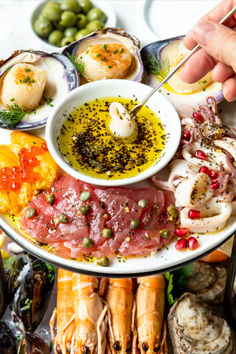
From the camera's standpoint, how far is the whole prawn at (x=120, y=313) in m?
2.44

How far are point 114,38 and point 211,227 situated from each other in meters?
1.21

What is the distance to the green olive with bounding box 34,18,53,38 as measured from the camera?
362cm

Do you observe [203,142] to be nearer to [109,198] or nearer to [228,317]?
[109,198]

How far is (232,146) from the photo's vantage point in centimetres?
188

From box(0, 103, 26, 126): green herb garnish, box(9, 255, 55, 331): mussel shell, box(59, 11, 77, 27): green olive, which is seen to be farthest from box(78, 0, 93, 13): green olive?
box(9, 255, 55, 331): mussel shell

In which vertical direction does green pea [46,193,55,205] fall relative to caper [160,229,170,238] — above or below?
above

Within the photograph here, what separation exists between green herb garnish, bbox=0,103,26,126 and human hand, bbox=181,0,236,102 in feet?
2.72

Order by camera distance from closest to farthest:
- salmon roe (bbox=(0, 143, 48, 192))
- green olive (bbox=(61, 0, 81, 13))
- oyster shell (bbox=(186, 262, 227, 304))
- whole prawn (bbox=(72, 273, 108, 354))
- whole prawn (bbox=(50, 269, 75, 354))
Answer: salmon roe (bbox=(0, 143, 48, 192)), whole prawn (bbox=(72, 273, 108, 354)), whole prawn (bbox=(50, 269, 75, 354)), oyster shell (bbox=(186, 262, 227, 304)), green olive (bbox=(61, 0, 81, 13))

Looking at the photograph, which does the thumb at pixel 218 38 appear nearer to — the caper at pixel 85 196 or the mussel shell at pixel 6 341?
the caper at pixel 85 196

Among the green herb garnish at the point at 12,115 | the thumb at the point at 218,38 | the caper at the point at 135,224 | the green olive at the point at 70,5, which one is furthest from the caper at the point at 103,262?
the green olive at the point at 70,5

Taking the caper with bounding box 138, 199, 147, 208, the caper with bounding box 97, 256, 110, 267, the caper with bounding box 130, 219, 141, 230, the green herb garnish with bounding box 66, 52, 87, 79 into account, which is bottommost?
the caper with bounding box 97, 256, 110, 267

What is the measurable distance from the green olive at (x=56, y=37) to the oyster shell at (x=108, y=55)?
59.6 inches

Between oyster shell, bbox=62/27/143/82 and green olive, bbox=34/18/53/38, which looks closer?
oyster shell, bbox=62/27/143/82

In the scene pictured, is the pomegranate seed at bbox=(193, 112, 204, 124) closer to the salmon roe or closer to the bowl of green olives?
the salmon roe
